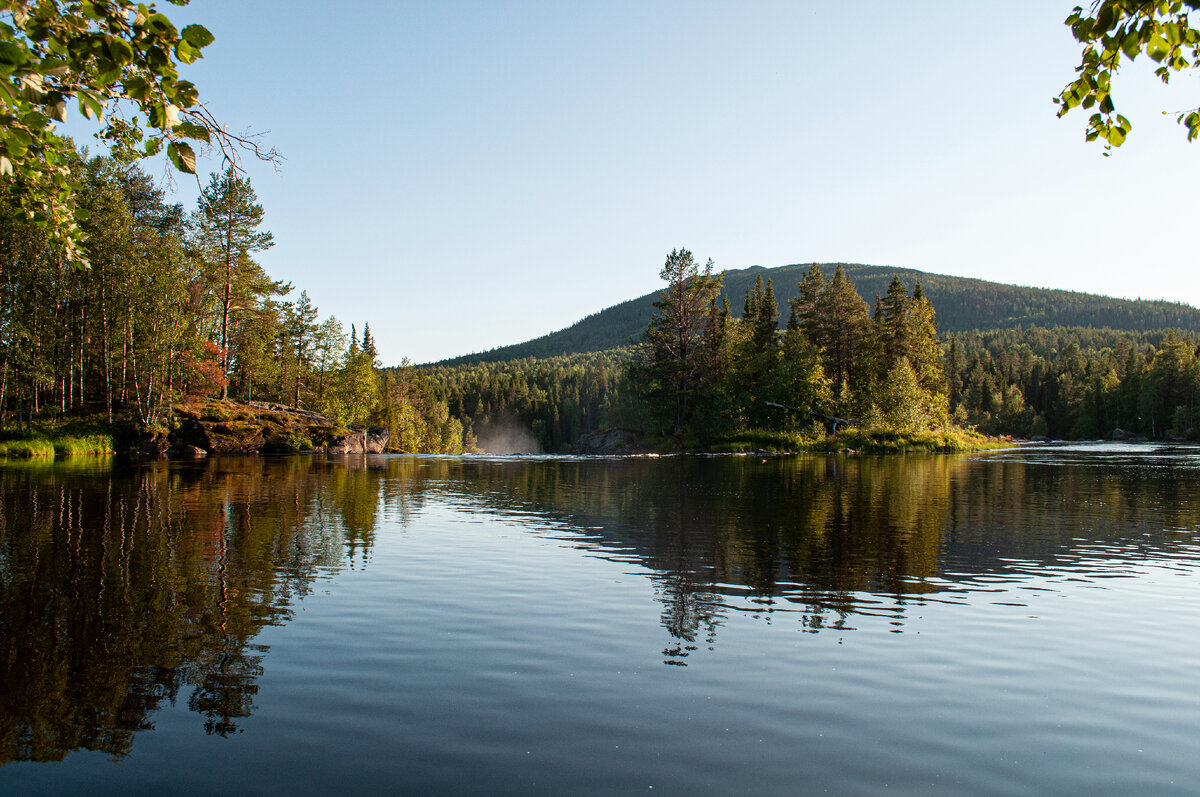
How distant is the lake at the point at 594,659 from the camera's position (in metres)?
5.32

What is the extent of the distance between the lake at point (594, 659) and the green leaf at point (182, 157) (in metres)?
4.37

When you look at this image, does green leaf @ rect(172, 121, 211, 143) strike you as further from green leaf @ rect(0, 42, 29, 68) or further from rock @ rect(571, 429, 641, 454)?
rock @ rect(571, 429, 641, 454)

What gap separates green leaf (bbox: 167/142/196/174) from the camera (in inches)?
204

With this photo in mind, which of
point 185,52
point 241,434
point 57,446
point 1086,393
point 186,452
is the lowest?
point 186,452

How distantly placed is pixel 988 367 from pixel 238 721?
18469 cm

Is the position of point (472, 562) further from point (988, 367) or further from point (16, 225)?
point (988, 367)

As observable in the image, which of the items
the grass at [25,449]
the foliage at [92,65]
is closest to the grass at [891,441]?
the grass at [25,449]

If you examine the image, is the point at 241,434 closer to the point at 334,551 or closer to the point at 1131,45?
the point at 334,551

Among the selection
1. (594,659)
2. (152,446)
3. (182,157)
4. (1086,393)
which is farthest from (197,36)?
(1086,393)

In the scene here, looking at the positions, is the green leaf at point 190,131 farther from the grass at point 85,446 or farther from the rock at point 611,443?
the rock at point 611,443

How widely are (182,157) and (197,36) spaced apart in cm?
87

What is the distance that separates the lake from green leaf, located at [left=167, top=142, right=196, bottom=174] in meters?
4.37

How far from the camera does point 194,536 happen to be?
15539mm

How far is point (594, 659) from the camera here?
25.7 feet
